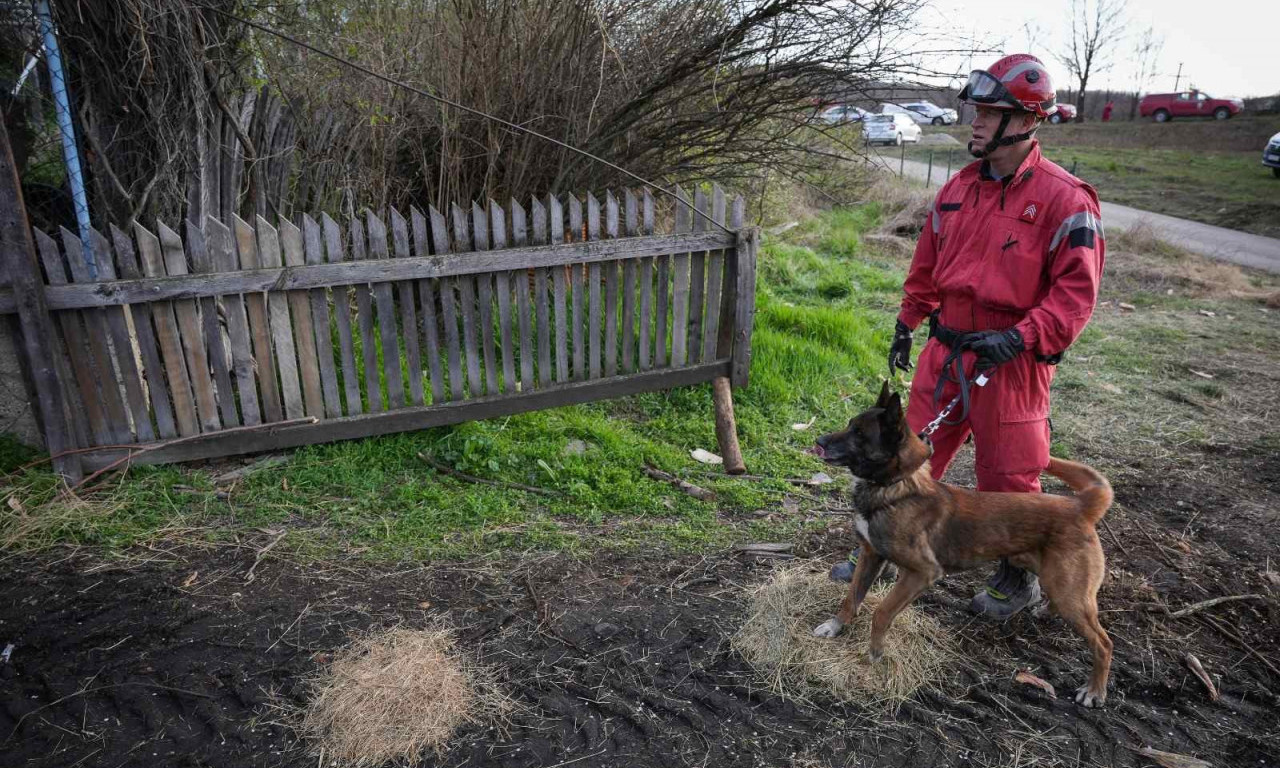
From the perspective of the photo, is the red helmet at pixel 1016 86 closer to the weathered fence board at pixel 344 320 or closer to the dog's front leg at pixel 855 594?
the dog's front leg at pixel 855 594

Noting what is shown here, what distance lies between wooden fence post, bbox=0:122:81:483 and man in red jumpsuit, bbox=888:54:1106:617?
4.64 m

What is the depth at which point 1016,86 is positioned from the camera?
11.1 feet

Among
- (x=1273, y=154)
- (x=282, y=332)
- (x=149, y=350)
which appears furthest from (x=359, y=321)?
(x=1273, y=154)

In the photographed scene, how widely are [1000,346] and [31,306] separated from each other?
4863 millimetres

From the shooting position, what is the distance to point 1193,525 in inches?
191

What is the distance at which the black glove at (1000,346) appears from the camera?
132 inches

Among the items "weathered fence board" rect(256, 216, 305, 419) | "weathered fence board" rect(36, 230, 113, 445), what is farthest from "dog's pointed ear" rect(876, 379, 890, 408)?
"weathered fence board" rect(36, 230, 113, 445)

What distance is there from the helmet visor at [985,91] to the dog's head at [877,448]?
4.35 feet

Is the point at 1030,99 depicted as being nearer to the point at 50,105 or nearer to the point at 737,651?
the point at 737,651

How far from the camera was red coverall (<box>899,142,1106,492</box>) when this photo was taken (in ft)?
11.0

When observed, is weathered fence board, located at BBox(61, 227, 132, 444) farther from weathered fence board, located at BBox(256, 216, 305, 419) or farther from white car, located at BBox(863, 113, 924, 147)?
white car, located at BBox(863, 113, 924, 147)

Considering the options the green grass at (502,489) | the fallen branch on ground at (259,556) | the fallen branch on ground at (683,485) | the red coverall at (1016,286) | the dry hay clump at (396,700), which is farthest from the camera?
the fallen branch on ground at (683,485)

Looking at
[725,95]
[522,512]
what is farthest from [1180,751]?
[725,95]

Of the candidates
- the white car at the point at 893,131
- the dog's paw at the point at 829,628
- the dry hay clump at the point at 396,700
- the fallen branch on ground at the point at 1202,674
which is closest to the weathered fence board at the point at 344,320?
the dry hay clump at the point at 396,700
